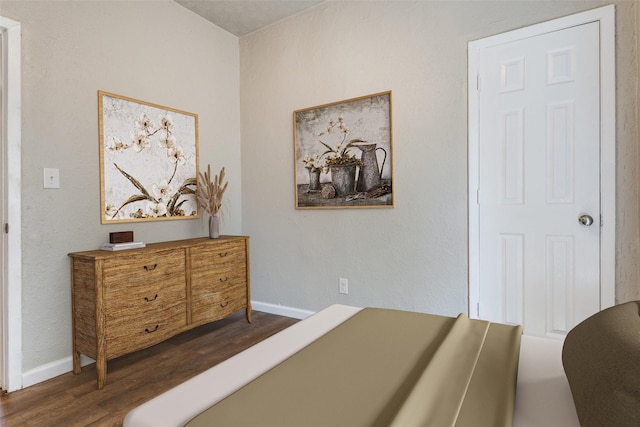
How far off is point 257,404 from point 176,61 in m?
2.94

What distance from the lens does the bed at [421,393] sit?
730 millimetres

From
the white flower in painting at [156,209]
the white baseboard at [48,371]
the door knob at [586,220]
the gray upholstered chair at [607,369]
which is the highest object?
the white flower in painting at [156,209]

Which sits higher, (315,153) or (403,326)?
(315,153)

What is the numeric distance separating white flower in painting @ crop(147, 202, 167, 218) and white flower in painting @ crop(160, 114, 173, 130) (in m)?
0.64

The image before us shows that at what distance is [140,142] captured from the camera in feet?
8.55

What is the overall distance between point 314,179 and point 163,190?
4.16 ft

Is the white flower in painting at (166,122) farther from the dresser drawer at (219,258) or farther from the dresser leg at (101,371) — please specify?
the dresser leg at (101,371)

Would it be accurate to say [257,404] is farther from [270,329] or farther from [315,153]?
[315,153]

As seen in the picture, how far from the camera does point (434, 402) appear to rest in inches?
30.6

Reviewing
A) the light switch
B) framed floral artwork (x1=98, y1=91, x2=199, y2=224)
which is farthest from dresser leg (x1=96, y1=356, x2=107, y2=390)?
the light switch

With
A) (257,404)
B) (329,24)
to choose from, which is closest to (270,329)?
(257,404)

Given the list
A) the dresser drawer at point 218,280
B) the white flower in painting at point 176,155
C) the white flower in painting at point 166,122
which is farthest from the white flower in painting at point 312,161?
the white flower in painting at point 166,122

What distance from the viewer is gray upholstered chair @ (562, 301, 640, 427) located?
579mm

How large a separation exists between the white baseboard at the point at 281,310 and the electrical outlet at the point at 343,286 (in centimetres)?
38
